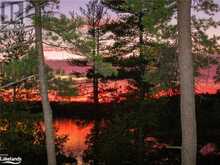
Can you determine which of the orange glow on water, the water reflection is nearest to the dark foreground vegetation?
the water reflection

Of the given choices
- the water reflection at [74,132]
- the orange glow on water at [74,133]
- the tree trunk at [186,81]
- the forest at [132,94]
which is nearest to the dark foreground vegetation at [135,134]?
the forest at [132,94]

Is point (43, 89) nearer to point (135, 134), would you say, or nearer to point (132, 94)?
point (135, 134)

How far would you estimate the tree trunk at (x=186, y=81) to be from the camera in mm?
16719

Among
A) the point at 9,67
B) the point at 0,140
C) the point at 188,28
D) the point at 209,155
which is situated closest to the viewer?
the point at 188,28

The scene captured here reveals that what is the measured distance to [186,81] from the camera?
17094mm

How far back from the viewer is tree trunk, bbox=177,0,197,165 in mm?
16719

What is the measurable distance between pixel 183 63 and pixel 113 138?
34.1 ft


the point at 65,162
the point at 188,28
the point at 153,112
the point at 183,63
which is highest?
the point at 188,28

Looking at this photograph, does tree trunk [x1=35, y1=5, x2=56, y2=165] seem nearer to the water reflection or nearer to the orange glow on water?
the water reflection

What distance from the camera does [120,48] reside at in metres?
44.5

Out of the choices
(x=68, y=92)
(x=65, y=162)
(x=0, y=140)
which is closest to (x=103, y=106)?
(x=65, y=162)

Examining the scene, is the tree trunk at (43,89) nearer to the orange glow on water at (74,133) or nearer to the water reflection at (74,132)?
the water reflection at (74,132)

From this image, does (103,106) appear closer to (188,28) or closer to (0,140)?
(0,140)

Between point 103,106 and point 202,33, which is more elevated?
point 202,33
